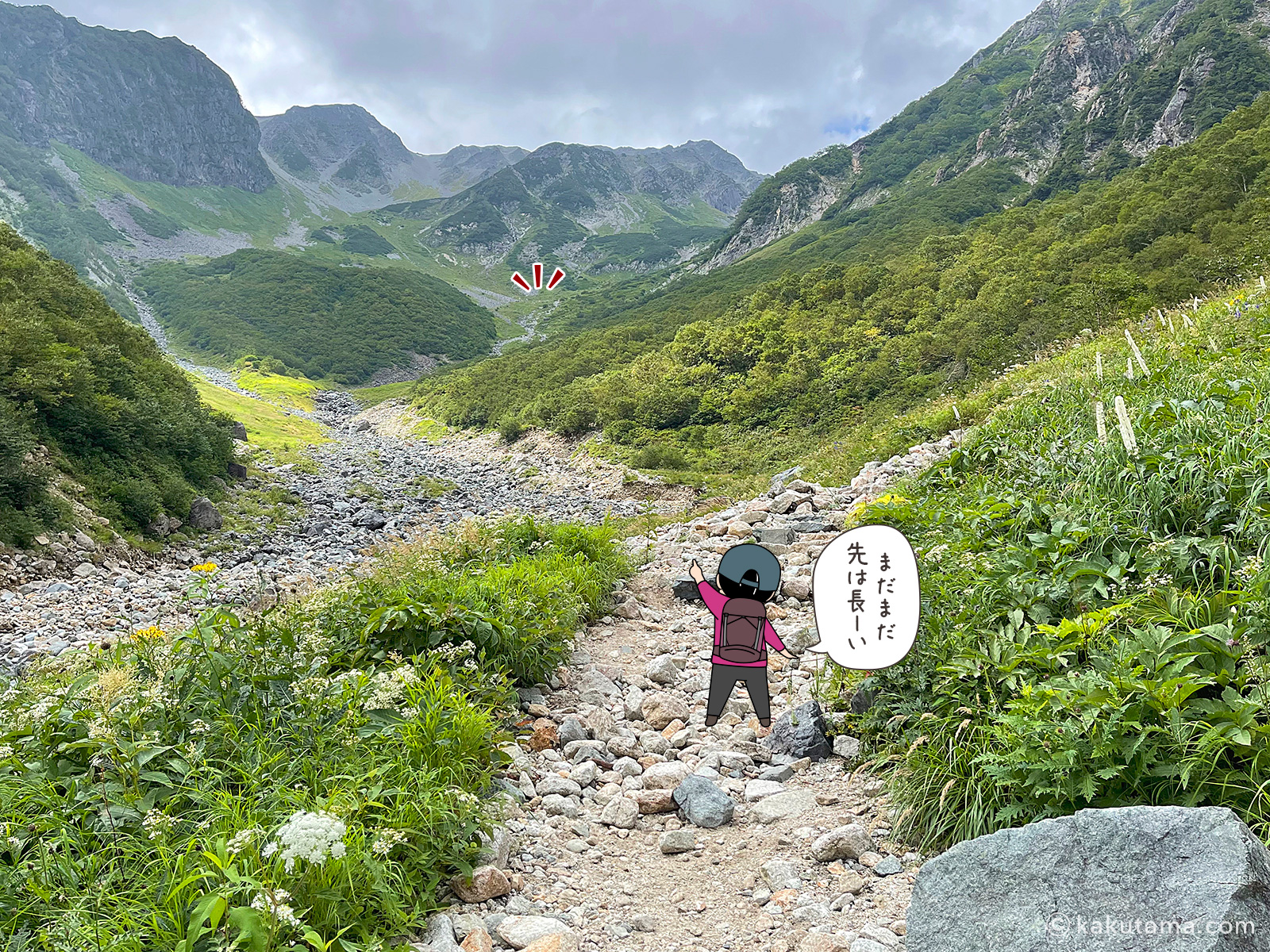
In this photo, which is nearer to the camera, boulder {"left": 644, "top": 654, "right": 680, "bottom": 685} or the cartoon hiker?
the cartoon hiker

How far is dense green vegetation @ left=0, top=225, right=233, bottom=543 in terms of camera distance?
519 inches

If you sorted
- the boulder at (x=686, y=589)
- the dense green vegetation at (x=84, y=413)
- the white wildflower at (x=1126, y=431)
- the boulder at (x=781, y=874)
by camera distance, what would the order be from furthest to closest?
the dense green vegetation at (x=84, y=413), the boulder at (x=686, y=589), the white wildflower at (x=1126, y=431), the boulder at (x=781, y=874)

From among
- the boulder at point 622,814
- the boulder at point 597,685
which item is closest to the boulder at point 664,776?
the boulder at point 622,814

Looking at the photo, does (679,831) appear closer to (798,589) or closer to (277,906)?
(277,906)

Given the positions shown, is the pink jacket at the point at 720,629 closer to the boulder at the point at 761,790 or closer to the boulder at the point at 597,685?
the boulder at the point at 761,790

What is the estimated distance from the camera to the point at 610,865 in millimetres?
3938

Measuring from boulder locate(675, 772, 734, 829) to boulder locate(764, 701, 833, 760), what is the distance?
0.74 metres

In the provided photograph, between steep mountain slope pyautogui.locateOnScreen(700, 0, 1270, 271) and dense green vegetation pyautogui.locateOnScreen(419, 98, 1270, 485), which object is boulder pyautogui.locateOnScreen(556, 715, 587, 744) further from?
steep mountain slope pyautogui.locateOnScreen(700, 0, 1270, 271)

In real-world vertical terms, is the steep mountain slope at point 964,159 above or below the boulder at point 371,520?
above

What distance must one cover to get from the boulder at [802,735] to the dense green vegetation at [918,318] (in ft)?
49.8

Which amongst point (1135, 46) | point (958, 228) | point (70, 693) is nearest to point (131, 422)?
point (70, 693)

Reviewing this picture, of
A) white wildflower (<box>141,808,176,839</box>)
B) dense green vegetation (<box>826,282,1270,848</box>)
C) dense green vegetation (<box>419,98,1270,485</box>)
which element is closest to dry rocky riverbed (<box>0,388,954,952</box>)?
dense green vegetation (<box>826,282,1270,848</box>)

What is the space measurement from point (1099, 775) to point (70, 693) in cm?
546

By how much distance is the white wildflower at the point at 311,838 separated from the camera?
272cm
